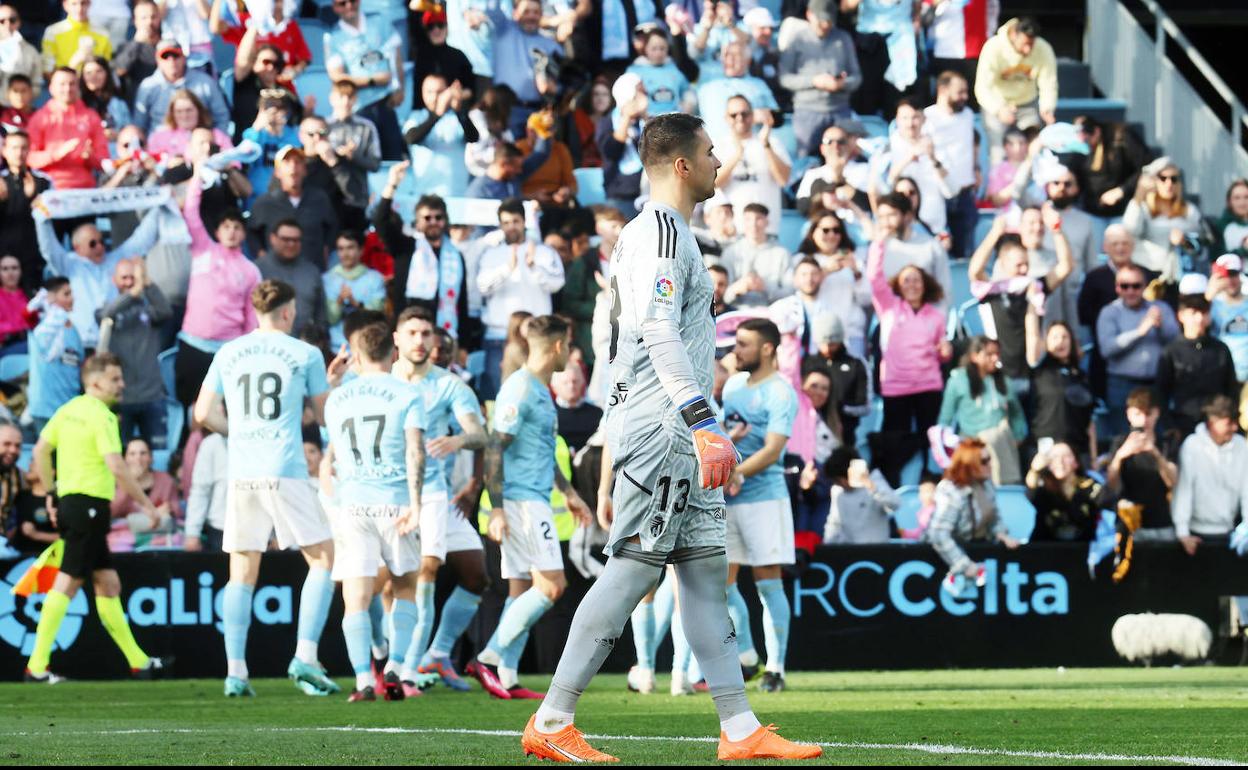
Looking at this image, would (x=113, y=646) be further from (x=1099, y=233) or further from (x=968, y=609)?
(x=1099, y=233)

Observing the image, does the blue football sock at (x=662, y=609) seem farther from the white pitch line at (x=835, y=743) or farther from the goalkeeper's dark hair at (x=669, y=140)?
the goalkeeper's dark hair at (x=669, y=140)

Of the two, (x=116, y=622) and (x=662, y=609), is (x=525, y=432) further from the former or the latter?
(x=116, y=622)

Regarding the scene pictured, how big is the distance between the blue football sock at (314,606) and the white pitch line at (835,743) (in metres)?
2.63

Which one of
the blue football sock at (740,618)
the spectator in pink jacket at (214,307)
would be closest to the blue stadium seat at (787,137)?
the spectator in pink jacket at (214,307)

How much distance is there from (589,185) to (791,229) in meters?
2.07

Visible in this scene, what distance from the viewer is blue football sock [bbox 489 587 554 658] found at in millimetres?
11266

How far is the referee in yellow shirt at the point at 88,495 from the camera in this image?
494 inches

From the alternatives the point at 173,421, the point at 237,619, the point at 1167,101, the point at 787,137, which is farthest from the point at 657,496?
the point at 1167,101

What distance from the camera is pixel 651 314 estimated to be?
620 cm

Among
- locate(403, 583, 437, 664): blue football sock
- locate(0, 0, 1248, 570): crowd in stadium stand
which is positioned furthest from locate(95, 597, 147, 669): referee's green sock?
locate(403, 583, 437, 664): blue football sock

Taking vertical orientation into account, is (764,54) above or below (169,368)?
above

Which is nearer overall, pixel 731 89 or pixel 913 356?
pixel 913 356

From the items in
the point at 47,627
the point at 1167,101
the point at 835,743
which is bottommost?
the point at 47,627

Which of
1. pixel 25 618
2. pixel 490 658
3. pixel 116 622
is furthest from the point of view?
pixel 25 618
